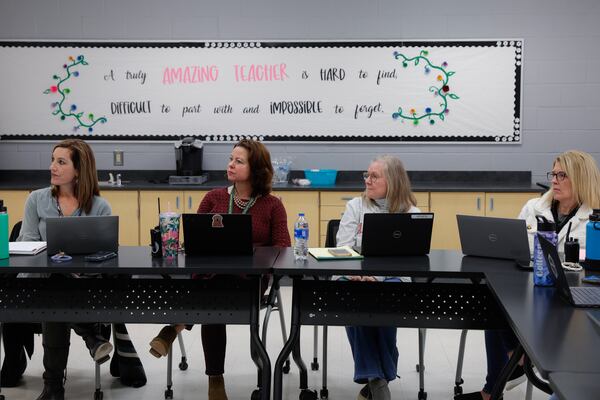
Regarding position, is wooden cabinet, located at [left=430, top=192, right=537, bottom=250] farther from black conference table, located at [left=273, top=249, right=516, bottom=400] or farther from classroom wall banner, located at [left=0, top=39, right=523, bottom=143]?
black conference table, located at [left=273, top=249, right=516, bottom=400]

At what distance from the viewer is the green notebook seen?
3.10 metres

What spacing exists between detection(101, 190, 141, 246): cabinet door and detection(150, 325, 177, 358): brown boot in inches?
94.1

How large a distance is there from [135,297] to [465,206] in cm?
310

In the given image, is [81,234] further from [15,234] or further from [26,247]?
[15,234]

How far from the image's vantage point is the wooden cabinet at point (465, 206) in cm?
552

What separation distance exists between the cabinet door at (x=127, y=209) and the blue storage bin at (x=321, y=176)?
53.2 inches

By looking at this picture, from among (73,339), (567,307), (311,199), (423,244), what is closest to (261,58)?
(311,199)

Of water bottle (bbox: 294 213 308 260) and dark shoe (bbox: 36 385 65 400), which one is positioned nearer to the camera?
water bottle (bbox: 294 213 308 260)

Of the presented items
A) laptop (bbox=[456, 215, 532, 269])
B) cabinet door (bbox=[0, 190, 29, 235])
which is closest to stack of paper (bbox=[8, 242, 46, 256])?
laptop (bbox=[456, 215, 532, 269])

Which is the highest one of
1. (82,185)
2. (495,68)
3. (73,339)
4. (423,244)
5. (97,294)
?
(495,68)

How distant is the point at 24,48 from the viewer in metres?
6.05

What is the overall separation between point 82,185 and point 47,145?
8.85ft

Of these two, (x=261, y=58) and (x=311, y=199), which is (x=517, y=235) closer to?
(x=311, y=199)

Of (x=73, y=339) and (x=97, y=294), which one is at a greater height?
(x=97, y=294)
